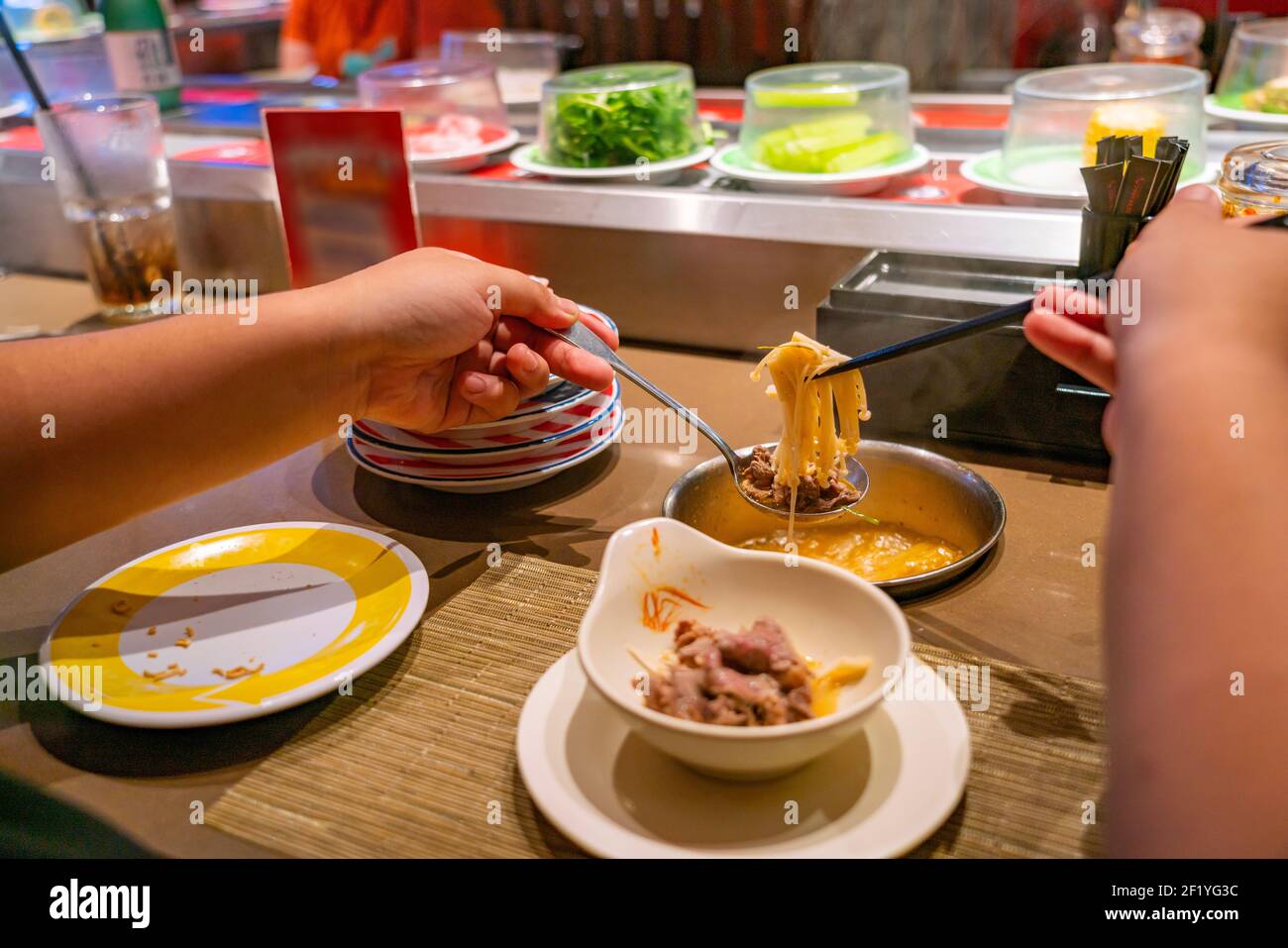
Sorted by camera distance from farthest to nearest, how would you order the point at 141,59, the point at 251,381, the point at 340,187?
the point at 141,59
the point at 340,187
the point at 251,381

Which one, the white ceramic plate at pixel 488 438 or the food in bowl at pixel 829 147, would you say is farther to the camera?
the food in bowl at pixel 829 147

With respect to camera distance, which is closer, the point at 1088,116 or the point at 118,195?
the point at 1088,116

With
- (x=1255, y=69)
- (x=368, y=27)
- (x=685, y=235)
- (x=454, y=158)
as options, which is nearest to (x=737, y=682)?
(x=685, y=235)

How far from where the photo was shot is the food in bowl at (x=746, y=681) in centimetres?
87

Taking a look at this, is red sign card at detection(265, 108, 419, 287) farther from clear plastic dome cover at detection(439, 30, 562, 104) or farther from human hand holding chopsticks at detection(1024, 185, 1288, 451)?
clear plastic dome cover at detection(439, 30, 562, 104)

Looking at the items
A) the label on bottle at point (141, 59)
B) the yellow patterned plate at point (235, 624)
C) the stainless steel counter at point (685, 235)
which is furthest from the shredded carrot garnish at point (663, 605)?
the label on bottle at point (141, 59)

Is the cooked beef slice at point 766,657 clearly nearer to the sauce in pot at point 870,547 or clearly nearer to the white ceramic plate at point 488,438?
the sauce in pot at point 870,547

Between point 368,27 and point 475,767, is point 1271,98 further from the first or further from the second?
point 368,27

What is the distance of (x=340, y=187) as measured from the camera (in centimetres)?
175

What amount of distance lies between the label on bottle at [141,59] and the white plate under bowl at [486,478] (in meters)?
2.01

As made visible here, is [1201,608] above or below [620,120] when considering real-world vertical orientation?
below

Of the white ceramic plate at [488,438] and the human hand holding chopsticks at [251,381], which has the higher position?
the human hand holding chopsticks at [251,381]

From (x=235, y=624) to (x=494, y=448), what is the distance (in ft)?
1.36
